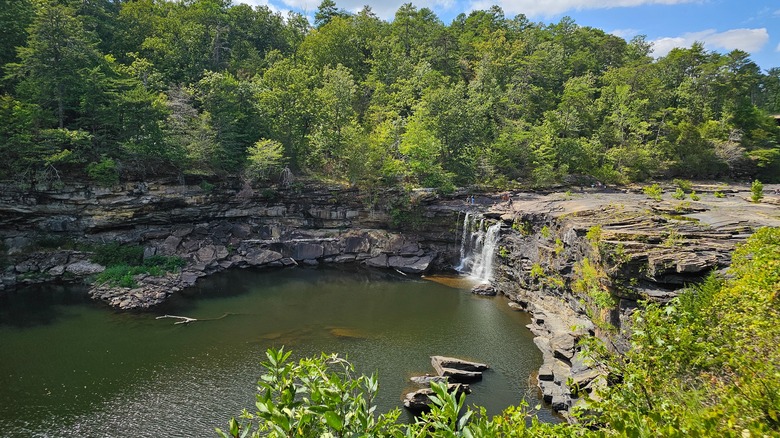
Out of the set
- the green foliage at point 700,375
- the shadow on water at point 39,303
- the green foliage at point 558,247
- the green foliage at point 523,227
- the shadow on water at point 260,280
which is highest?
the green foliage at point 700,375

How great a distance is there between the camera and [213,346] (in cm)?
2033

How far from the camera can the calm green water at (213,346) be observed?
15.3 metres

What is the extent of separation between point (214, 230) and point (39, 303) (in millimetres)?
12231

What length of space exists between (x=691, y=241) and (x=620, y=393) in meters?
15.8

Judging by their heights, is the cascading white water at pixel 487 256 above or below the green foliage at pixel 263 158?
below

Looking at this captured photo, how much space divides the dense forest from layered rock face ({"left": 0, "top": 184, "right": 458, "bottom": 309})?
72.2 inches

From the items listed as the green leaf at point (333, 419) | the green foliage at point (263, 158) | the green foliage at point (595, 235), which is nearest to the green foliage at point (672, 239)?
the green foliage at point (595, 235)

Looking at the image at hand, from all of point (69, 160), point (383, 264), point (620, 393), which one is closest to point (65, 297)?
point (69, 160)

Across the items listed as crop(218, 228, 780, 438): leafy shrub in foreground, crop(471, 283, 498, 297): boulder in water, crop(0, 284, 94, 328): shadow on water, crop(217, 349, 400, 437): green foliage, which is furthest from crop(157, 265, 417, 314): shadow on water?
crop(217, 349, 400, 437): green foliage

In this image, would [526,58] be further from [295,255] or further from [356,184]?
[295,255]

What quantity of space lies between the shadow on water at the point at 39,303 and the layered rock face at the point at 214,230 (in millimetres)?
885

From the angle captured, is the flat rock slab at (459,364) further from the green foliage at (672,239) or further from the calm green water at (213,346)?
the green foliage at (672,239)

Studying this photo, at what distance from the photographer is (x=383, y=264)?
1315 inches

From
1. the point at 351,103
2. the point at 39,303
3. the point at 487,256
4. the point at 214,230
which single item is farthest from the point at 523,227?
the point at 39,303
